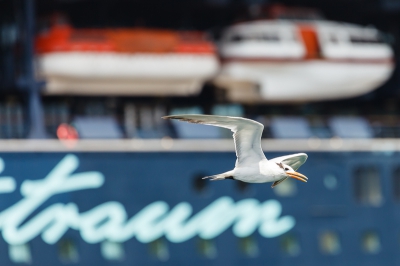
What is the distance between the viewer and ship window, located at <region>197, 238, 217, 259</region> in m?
21.9

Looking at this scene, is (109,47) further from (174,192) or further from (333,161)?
(333,161)

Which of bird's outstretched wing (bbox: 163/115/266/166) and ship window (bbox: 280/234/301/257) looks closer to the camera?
bird's outstretched wing (bbox: 163/115/266/166)

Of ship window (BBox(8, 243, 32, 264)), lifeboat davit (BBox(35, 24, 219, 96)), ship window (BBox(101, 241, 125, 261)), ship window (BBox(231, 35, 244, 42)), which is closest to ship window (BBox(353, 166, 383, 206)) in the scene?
ship window (BBox(231, 35, 244, 42))

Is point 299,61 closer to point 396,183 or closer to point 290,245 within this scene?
point 396,183

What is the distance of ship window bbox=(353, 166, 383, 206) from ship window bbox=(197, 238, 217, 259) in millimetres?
3926

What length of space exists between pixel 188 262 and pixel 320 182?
3.74m

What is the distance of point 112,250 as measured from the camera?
21.2 m

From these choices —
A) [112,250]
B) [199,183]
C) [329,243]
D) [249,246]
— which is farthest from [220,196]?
[329,243]

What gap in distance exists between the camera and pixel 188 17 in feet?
79.0

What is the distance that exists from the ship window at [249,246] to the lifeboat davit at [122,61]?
3651 mm

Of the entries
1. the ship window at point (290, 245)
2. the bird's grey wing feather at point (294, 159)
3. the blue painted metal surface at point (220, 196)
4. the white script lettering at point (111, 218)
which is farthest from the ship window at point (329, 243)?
the bird's grey wing feather at point (294, 159)

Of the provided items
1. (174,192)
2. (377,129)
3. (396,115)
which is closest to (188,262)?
(174,192)

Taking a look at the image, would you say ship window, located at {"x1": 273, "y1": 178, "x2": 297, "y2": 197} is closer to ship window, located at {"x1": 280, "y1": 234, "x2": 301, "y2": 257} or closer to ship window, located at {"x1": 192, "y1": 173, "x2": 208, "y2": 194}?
ship window, located at {"x1": 280, "y1": 234, "x2": 301, "y2": 257}

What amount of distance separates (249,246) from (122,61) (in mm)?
5023
